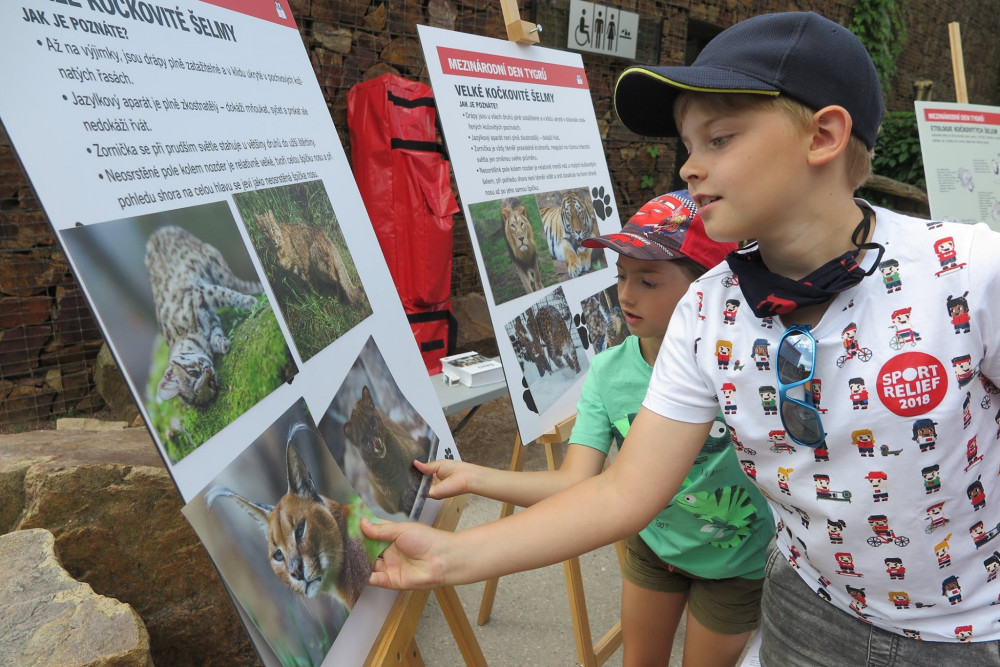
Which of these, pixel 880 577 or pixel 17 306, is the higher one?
pixel 17 306

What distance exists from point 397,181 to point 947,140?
308 cm

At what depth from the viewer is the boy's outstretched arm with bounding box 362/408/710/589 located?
1.00 meters

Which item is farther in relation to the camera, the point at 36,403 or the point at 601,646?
the point at 36,403

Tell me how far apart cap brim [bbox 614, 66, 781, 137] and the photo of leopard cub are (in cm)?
60

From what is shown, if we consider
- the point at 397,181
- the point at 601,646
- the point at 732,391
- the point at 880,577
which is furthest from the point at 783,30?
the point at 397,181

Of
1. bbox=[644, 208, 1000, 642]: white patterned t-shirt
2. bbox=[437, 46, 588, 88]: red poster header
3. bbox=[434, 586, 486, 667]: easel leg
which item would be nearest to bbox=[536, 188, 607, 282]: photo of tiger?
bbox=[437, 46, 588, 88]: red poster header

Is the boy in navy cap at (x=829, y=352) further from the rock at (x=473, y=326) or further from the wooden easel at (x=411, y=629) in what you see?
the rock at (x=473, y=326)

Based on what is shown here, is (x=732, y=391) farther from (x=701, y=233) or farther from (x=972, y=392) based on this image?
(x=701, y=233)

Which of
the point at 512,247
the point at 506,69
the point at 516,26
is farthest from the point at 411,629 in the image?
the point at 516,26

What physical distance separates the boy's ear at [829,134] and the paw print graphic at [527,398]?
3.80 feet

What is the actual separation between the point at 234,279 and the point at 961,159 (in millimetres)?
4311

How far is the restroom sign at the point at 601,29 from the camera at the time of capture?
17.5ft

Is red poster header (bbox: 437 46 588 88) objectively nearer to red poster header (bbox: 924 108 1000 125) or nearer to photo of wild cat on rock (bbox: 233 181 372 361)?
photo of wild cat on rock (bbox: 233 181 372 361)

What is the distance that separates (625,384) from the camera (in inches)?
58.7
